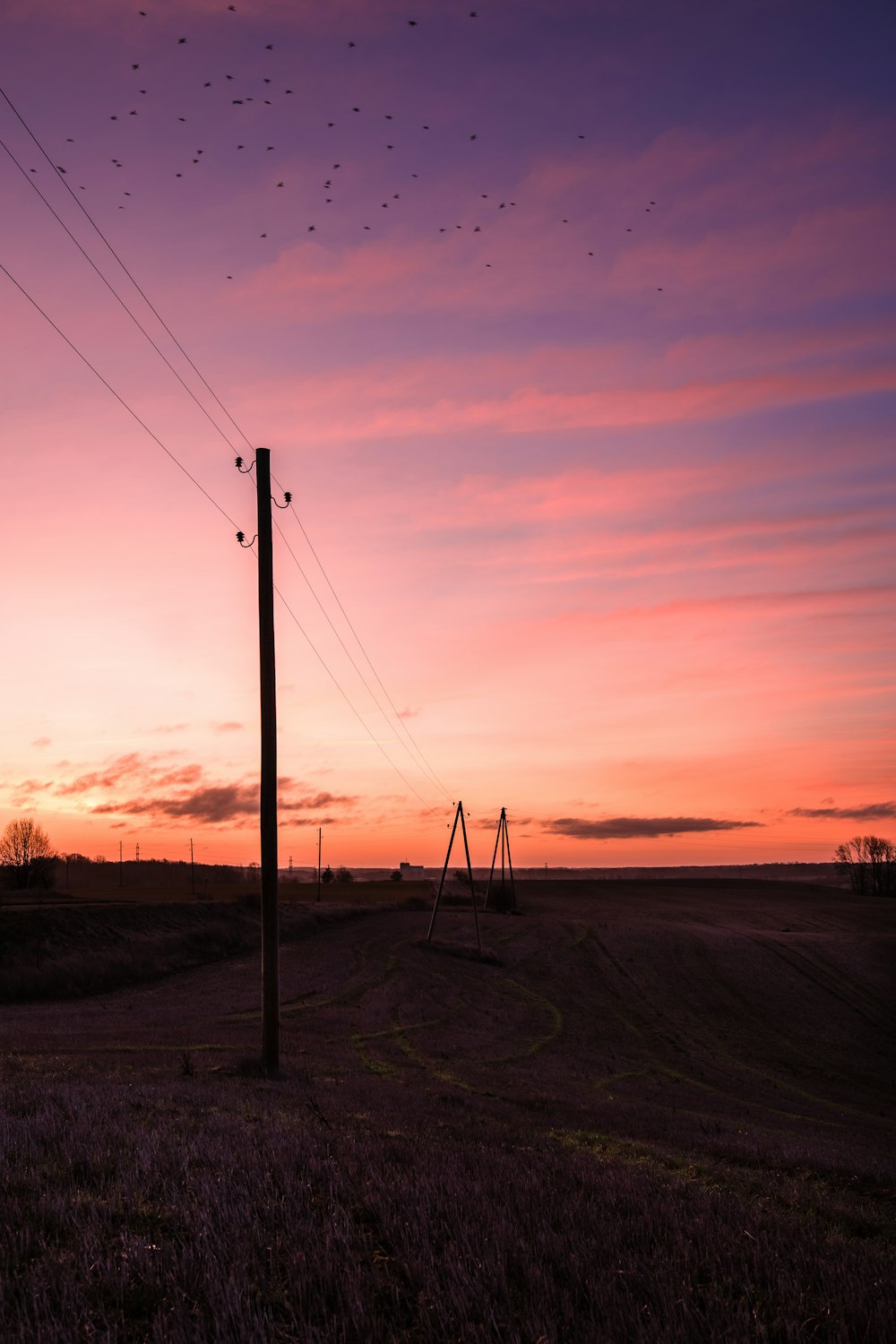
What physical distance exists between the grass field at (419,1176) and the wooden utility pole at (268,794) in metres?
0.98

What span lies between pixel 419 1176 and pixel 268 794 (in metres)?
12.6

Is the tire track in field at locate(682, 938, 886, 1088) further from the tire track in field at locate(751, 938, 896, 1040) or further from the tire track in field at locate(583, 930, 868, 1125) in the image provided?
the tire track in field at locate(751, 938, 896, 1040)

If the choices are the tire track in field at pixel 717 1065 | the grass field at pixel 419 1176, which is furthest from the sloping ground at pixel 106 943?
the tire track in field at pixel 717 1065

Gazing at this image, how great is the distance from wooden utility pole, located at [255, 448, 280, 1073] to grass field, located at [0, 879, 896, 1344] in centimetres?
98

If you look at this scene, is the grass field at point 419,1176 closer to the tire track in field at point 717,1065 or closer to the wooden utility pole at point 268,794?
the tire track in field at point 717,1065

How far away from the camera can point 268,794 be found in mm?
19094

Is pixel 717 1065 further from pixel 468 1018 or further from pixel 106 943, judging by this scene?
pixel 106 943

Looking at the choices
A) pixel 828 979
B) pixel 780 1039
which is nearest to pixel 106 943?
pixel 780 1039

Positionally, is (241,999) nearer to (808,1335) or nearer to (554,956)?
(554,956)

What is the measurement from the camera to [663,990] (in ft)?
159

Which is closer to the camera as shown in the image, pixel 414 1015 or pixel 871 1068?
pixel 414 1015

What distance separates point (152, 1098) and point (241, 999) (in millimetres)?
23417

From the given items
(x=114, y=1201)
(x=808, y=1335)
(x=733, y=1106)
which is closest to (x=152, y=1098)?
(x=114, y=1201)

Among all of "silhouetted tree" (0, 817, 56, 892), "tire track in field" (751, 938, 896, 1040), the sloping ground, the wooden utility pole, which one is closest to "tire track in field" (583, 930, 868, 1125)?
"tire track in field" (751, 938, 896, 1040)
